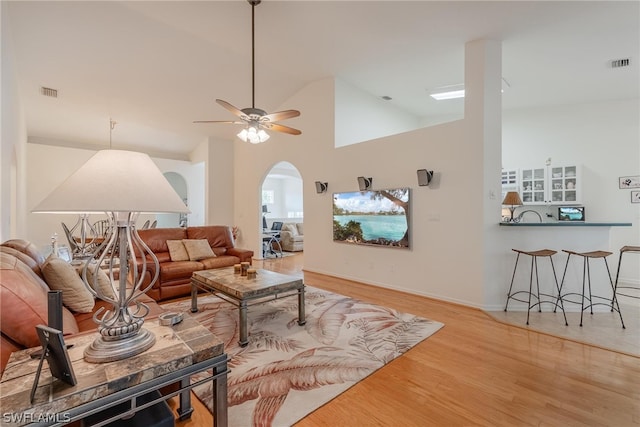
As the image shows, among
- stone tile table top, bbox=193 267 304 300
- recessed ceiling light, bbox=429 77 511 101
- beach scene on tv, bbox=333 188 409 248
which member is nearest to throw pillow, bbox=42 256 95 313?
stone tile table top, bbox=193 267 304 300

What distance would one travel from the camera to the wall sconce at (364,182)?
4818mm

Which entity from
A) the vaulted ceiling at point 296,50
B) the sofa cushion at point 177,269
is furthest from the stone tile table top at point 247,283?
the vaulted ceiling at point 296,50

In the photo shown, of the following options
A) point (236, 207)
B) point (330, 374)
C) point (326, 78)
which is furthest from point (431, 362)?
point (236, 207)

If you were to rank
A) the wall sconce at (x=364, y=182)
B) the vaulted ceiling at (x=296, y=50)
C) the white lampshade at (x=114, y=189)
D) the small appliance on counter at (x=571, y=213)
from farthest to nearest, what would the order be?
1. the small appliance on counter at (x=571, y=213)
2. the wall sconce at (x=364, y=182)
3. the vaulted ceiling at (x=296, y=50)
4. the white lampshade at (x=114, y=189)

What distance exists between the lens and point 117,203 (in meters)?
1.15

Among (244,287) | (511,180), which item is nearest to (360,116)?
(511,180)

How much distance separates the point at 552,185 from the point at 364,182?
3563 mm

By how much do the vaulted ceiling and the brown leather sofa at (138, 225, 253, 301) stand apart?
2935mm

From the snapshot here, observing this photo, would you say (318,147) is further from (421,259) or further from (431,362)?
(431,362)

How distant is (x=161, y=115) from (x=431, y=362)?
23.6 ft

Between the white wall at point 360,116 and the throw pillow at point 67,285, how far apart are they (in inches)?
168

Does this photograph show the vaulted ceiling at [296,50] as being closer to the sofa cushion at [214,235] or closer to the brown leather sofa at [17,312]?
the sofa cushion at [214,235]

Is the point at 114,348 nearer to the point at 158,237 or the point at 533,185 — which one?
the point at 158,237

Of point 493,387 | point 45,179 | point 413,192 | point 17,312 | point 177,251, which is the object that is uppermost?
point 45,179
